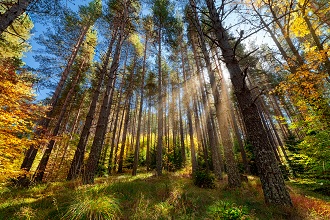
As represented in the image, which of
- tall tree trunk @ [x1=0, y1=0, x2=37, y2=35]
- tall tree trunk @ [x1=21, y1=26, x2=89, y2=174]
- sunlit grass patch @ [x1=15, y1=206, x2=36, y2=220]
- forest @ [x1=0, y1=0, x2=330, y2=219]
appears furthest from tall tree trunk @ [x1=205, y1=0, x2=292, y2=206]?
tall tree trunk @ [x1=21, y1=26, x2=89, y2=174]

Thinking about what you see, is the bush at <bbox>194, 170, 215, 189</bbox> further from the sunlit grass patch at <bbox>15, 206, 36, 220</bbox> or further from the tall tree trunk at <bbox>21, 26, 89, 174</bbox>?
the tall tree trunk at <bbox>21, 26, 89, 174</bbox>

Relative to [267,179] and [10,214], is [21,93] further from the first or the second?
[267,179]

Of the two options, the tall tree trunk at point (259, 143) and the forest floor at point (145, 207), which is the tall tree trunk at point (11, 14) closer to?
the forest floor at point (145, 207)

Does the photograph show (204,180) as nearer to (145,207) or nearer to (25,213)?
(145,207)

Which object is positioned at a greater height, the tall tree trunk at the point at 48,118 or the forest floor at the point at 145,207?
the tall tree trunk at the point at 48,118

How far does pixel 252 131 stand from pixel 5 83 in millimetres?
7769

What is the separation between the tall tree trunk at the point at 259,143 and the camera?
3.41 meters

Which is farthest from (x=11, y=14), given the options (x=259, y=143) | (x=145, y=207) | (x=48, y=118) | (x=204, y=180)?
(x=204, y=180)

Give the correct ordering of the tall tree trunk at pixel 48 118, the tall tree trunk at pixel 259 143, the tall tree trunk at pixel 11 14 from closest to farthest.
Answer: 1. the tall tree trunk at pixel 259 143
2. the tall tree trunk at pixel 11 14
3. the tall tree trunk at pixel 48 118

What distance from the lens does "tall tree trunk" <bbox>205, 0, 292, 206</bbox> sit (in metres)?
3.41

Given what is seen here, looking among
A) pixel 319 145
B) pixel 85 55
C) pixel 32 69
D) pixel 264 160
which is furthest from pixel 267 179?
pixel 85 55

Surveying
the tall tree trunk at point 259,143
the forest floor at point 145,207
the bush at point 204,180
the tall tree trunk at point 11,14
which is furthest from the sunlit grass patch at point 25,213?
the bush at point 204,180

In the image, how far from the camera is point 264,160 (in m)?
3.53

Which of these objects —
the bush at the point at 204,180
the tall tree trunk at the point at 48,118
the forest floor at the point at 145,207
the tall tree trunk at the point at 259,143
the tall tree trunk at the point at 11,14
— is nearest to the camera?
the forest floor at the point at 145,207
